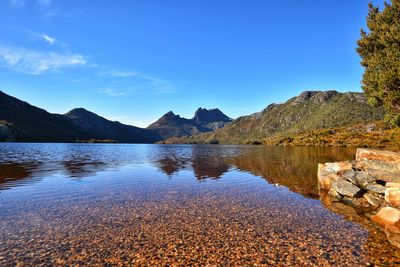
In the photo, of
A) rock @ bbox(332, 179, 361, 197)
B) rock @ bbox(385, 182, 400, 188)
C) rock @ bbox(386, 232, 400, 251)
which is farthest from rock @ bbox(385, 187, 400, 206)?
rock @ bbox(386, 232, 400, 251)

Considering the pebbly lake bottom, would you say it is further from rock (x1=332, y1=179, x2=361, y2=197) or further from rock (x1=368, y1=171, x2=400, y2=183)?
rock (x1=368, y1=171, x2=400, y2=183)

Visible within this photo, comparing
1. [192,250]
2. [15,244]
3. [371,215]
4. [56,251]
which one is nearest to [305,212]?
[371,215]

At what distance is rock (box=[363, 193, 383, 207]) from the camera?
18.8 metres

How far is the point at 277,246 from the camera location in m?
12.0

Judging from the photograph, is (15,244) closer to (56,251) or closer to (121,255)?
(56,251)

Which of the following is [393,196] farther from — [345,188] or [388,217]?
[345,188]

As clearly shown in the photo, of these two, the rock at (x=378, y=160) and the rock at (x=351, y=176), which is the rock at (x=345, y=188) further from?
the rock at (x=378, y=160)

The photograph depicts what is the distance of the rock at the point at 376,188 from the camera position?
19.2m

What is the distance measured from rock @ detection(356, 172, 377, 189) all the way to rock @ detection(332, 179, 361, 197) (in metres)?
0.66

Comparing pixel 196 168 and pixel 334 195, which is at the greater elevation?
pixel 334 195

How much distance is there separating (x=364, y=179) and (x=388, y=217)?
6.42 metres

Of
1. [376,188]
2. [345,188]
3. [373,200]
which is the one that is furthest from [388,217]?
[345,188]

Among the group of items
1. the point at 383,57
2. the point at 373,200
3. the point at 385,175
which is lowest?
the point at 373,200

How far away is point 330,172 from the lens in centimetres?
2491
